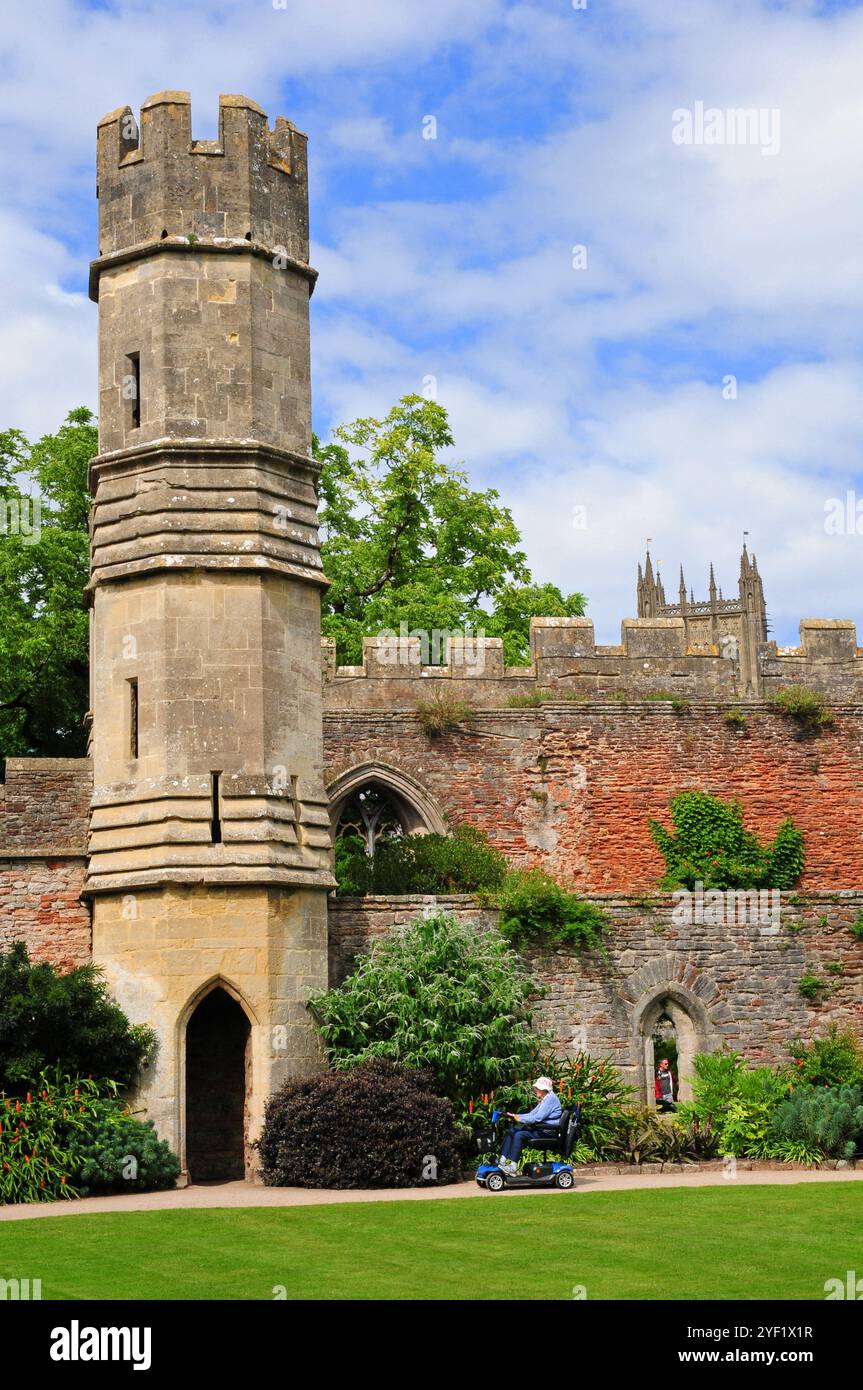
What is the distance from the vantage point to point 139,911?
18422 mm

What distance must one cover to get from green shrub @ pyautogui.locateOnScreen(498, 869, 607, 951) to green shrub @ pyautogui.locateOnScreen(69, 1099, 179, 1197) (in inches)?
200

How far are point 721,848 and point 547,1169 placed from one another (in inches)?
476

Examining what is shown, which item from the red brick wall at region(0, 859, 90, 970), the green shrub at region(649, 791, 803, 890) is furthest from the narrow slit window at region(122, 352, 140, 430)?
the green shrub at region(649, 791, 803, 890)

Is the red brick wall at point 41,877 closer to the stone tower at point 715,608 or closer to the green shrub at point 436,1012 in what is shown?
the green shrub at point 436,1012

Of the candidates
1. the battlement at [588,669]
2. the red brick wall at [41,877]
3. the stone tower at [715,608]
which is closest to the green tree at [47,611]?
the battlement at [588,669]

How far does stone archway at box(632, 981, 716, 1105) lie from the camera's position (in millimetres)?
21031

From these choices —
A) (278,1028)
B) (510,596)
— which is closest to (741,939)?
(278,1028)

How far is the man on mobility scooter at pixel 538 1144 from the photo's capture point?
1655cm

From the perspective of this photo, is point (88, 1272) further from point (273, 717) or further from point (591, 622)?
point (591, 622)

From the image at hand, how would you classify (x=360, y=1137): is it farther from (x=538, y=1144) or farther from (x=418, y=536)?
(x=418, y=536)

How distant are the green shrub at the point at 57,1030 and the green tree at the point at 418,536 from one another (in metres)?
16.6

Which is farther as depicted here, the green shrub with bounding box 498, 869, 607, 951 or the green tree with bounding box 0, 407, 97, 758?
the green tree with bounding box 0, 407, 97, 758

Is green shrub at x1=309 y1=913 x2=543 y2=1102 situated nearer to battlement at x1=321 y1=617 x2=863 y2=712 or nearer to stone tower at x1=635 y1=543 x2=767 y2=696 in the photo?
battlement at x1=321 y1=617 x2=863 y2=712

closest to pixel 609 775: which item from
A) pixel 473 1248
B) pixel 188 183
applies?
pixel 188 183
